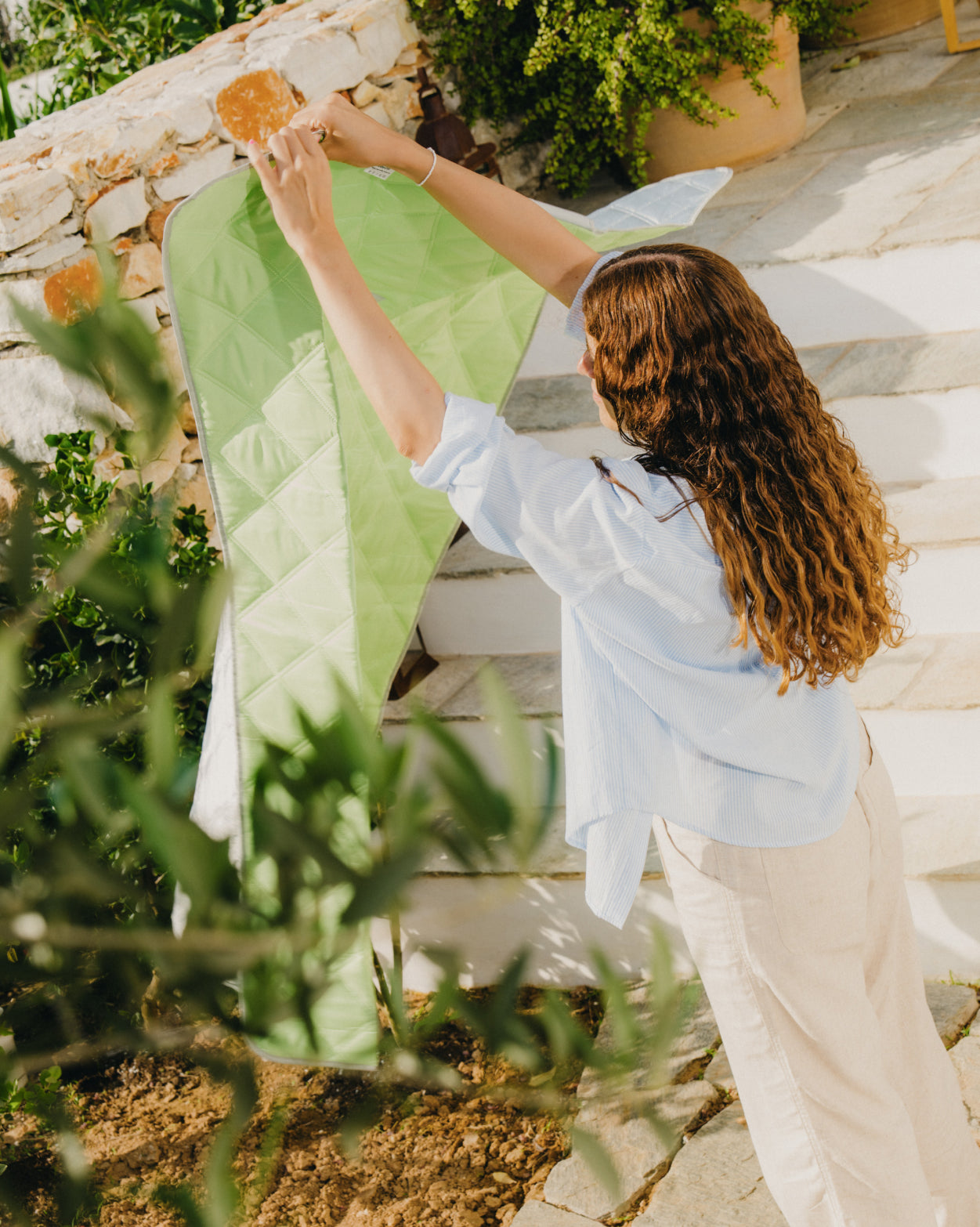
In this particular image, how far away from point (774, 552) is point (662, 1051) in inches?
19.3

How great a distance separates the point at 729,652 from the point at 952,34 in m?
3.54

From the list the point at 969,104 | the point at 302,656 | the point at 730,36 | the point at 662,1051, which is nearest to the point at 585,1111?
the point at 302,656

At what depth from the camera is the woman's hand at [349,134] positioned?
1229 mm

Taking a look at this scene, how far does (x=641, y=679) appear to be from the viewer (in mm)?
1141

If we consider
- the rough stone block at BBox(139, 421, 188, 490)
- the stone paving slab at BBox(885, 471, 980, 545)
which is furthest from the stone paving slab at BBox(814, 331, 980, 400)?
the rough stone block at BBox(139, 421, 188, 490)

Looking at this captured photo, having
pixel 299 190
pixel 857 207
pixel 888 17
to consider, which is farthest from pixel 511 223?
pixel 888 17

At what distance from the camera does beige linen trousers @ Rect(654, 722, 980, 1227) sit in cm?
119

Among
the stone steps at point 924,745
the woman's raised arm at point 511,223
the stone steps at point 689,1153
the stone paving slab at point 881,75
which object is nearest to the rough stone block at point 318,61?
the woman's raised arm at point 511,223

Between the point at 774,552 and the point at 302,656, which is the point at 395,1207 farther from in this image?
the point at 774,552

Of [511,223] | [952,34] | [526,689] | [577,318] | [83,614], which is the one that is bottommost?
[526,689]

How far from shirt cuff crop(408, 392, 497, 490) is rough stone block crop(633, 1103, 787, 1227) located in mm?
1195

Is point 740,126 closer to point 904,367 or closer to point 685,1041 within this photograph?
point 904,367

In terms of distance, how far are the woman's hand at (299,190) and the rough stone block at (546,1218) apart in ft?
4.67

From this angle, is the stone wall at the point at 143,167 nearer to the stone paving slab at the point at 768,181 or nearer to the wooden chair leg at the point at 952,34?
the stone paving slab at the point at 768,181
